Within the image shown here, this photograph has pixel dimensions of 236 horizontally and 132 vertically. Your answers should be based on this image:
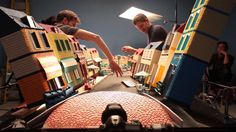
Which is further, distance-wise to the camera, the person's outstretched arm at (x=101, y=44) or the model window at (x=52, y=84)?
the person's outstretched arm at (x=101, y=44)

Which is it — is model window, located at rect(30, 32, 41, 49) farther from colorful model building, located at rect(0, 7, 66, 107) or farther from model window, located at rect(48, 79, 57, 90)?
model window, located at rect(48, 79, 57, 90)

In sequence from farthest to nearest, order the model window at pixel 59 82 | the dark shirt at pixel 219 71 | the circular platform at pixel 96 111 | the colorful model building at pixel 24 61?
the dark shirt at pixel 219 71, the model window at pixel 59 82, the colorful model building at pixel 24 61, the circular platform at pixel 96 111

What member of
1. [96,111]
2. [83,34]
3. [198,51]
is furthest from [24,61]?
[83,34]

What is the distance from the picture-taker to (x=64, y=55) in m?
1.35

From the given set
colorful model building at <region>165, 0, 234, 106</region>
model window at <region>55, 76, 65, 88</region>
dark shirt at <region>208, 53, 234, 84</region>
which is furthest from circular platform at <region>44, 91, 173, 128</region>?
dark shirt at <region>208, 53, 234, 84</region>

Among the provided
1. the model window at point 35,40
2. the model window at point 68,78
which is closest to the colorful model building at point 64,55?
the model window at point 68,78

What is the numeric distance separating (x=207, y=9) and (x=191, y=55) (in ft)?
0.61

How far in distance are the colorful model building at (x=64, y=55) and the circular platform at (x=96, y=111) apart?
49 centimetres

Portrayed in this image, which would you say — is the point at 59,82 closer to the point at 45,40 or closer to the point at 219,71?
the point at 45,40

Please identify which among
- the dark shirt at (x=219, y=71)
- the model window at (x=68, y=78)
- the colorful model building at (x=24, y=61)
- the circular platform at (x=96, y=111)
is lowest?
the dark shirt at (x=219, y=71)

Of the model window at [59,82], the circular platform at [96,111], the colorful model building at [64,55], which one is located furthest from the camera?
the colorful model building at [64,55]

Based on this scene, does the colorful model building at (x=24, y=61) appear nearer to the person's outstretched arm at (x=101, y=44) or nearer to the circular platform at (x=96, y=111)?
the circular platform at (x=96, y=111)

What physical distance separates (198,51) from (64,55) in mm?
745

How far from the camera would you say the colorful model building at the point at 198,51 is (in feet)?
2.98
